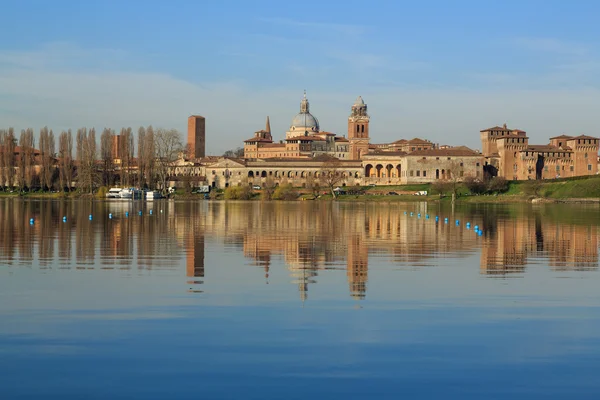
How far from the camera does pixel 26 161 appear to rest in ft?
229

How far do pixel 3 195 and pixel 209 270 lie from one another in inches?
2326

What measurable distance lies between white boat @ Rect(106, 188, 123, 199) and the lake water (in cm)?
5358


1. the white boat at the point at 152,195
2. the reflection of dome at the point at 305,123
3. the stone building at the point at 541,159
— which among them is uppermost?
the reflection of dome at the point at 305,123

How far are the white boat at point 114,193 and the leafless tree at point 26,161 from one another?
597cm

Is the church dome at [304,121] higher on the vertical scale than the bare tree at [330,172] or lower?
higher

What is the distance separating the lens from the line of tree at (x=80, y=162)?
228ft

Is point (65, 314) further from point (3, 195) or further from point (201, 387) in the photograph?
point (3, 195)

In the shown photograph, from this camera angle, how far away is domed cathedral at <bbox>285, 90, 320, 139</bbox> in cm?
13850

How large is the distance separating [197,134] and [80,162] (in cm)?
6433

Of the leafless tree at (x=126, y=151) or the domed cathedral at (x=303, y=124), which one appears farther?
the domed cathedral at (x=303, y=124)

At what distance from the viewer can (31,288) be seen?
1135cm

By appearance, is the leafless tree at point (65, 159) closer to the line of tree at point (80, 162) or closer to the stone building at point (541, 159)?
the line of tree at point (80, 162)

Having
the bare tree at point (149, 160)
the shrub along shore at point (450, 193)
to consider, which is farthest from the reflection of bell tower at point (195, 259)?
the bare tree at point (149, 160)

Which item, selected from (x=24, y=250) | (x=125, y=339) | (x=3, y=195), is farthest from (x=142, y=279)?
(x=3, y=195)
